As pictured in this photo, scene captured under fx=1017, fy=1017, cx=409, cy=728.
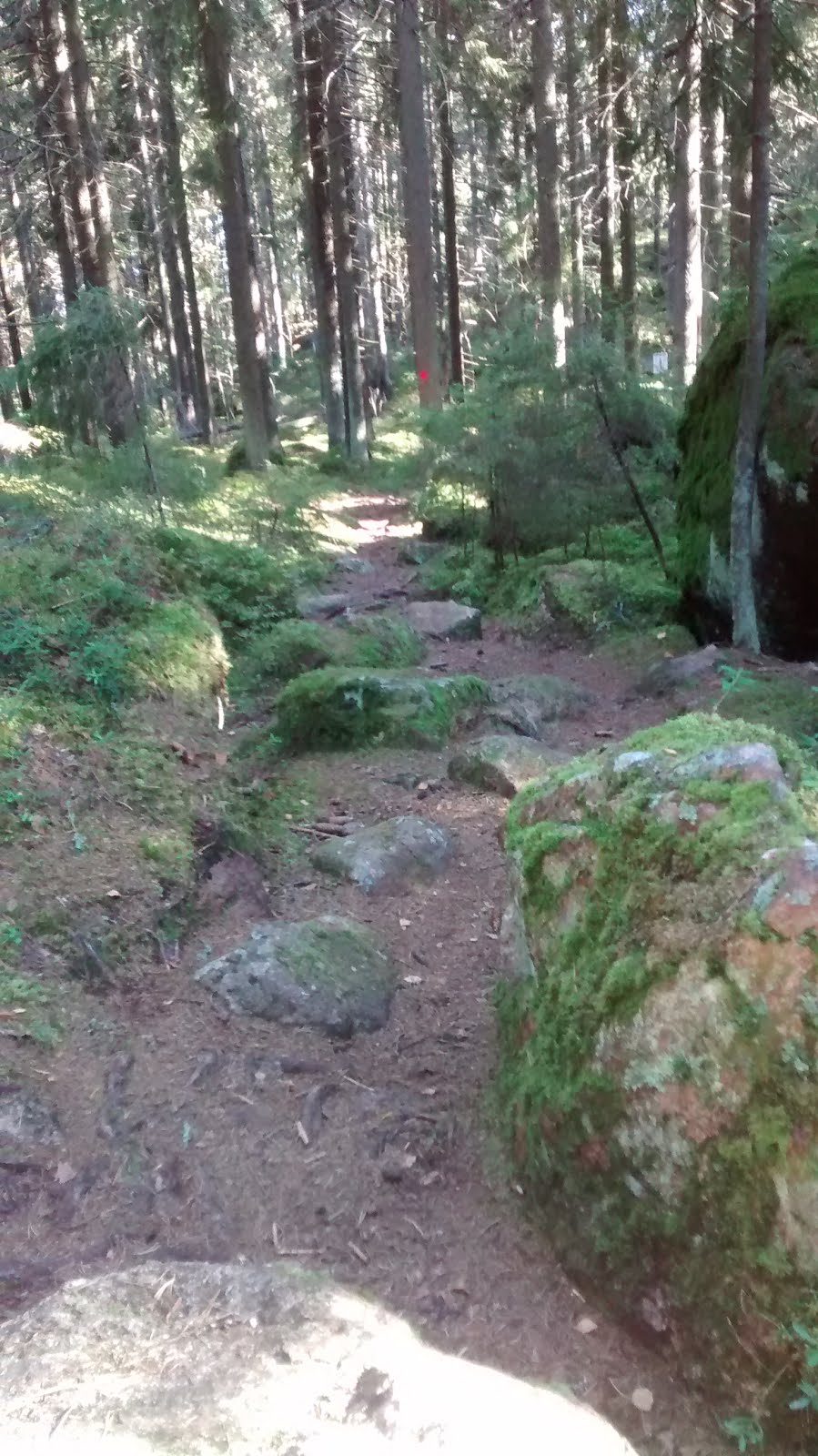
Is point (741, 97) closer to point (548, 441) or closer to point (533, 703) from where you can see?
point (548, 441)

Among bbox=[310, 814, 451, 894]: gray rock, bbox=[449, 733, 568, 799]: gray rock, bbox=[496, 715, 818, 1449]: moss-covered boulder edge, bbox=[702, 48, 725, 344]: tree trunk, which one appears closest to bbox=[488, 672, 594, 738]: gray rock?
bbox=[449, 733, 568, 799]: gray rock

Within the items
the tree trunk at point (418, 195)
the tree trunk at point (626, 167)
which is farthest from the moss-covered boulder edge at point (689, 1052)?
the tree trunk at point (418, 195)

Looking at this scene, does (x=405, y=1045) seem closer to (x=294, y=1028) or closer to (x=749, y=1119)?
(x=294, y=1028)

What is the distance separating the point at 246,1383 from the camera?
2432mm

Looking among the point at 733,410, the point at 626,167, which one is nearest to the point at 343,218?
the point at 626,167

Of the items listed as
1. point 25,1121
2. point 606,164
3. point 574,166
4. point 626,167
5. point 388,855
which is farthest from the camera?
point 574,166

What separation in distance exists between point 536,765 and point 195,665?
2.57 metres

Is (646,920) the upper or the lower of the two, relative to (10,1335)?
upper

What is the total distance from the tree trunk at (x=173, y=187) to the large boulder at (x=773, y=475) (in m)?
12.5

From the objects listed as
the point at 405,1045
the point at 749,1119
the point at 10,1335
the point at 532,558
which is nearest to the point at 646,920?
the point at 749,1119

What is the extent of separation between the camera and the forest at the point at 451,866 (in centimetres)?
253

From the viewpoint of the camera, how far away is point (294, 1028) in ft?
13.9

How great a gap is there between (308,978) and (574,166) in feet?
78.2

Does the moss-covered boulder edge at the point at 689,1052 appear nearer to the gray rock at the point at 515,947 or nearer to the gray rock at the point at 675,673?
the gray rock at the point at 515,947
